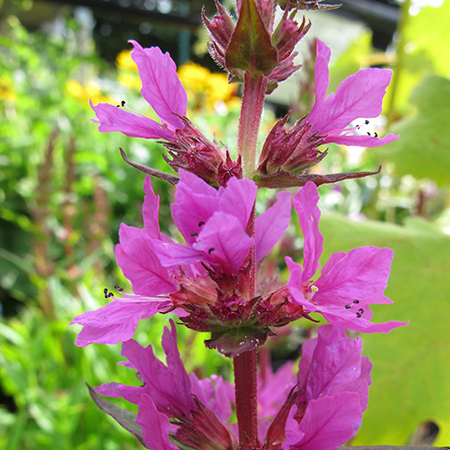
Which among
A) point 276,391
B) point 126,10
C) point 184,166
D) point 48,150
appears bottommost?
point 276,391

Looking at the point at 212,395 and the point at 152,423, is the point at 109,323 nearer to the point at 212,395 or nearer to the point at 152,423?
the point at 152,423

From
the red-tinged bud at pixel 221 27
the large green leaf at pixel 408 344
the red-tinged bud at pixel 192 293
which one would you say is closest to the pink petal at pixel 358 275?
the red-tinged bud at pixel 192 293

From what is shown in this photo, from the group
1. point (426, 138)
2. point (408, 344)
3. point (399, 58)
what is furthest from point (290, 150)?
point (399, 58)

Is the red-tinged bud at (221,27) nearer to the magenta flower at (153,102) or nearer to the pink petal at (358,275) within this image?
the magenta flower at (153,102)

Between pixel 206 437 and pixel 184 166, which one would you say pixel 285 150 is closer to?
pixel 184 166

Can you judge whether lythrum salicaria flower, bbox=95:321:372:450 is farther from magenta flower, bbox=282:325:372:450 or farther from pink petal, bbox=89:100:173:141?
pink petal, bbox=89:100:173:141

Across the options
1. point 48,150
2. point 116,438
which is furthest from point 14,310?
point 116,438
